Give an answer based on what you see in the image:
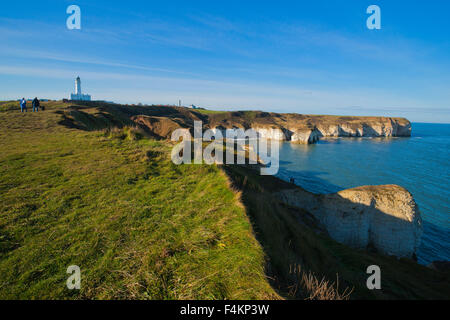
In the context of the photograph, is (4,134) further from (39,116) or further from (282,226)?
(282,226)

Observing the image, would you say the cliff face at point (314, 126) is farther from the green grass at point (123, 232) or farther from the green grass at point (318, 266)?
the green grass at point (123, 232)

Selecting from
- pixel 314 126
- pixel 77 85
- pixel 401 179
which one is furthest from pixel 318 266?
pixel 77 85

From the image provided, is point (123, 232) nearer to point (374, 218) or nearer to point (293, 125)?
point (374, 218)

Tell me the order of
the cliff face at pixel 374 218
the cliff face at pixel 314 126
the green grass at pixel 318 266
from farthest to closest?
1. the cliff face at pixel 314 126
2. the cliff face at pixel 374 218
3. the green grass at pixel 318 266

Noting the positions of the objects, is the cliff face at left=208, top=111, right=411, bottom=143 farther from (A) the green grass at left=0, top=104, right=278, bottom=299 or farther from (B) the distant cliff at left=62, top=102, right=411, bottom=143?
(A) the green grass at left=0, top=104, right=278, bottom=299

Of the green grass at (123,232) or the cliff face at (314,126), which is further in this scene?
the cliff face at (314,126)

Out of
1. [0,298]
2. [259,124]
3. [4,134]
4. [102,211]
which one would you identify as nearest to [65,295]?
[0,298]

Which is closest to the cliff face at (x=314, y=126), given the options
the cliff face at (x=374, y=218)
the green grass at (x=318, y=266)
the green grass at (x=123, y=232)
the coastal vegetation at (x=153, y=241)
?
the cliff face at (x=374, y=218)
